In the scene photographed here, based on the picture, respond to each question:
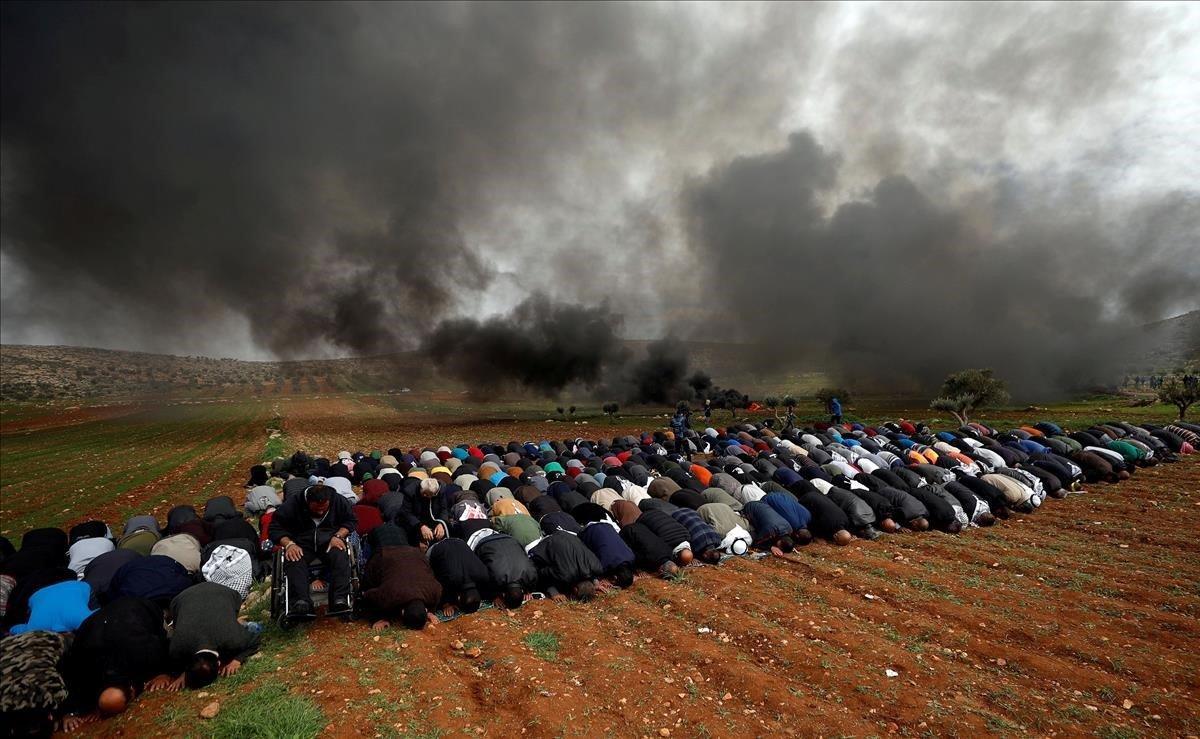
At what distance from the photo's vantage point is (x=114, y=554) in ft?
30.5

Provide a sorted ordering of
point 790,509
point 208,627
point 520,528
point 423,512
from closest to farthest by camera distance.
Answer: point 208,627 < point 520,528 < point 790,509 < point 423,512

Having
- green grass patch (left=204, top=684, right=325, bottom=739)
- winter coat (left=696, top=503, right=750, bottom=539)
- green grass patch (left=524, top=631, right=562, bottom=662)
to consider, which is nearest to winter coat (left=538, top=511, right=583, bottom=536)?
winter coat (left=696, top=503, right=750, bottom=539)

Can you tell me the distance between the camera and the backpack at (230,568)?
29.6 ft

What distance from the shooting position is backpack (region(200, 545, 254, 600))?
29.6ft

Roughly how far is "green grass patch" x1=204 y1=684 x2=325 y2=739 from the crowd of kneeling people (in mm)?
983

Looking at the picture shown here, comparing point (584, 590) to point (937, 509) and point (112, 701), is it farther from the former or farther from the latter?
point (937, 509)

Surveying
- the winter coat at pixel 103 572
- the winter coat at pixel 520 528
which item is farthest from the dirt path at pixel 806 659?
the winter coat at pixel 103 572

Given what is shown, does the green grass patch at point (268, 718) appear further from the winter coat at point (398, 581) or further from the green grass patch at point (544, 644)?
the green grass patch at point (544, 644)

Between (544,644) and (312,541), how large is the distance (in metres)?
4.75

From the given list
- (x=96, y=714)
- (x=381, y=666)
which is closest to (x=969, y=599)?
(x=381, y=666)

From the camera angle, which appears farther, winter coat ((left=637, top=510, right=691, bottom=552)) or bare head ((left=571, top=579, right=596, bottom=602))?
winter coat ((left=637, top=510, right=691, bottom=552))

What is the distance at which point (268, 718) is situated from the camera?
5.55 meters

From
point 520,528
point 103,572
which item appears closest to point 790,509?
point 520,528

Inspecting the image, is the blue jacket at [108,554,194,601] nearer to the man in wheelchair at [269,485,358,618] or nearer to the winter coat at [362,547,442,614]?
the man in wheelchair at [269,485,358,618]
